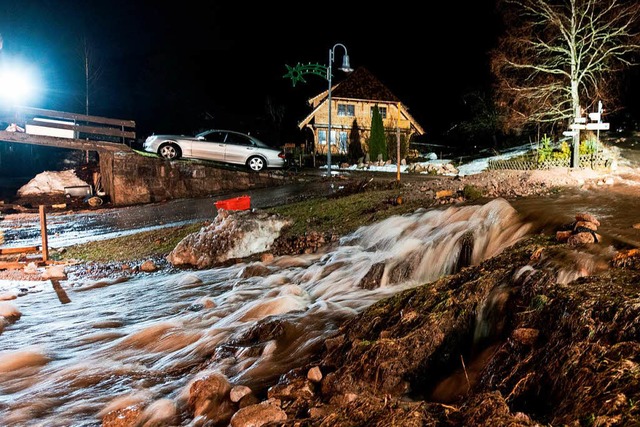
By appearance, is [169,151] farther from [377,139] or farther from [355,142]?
[355,142]

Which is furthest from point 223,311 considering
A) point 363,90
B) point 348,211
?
point 363,90

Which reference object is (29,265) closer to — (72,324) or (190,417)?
(72,324)

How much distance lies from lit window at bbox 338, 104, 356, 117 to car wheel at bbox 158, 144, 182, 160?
20203 millimetres

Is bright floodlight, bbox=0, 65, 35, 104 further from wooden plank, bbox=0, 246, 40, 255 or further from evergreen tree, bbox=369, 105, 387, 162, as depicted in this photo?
evergreen tree, bbox=369, 105, 387, 162

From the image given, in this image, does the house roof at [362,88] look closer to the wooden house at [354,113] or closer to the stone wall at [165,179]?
the wooden house at [354,113]

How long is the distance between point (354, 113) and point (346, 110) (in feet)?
2.57

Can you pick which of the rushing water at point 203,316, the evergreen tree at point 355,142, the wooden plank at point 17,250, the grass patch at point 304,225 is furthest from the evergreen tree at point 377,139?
the wooden plank at point 17,250

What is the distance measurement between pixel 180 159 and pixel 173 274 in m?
12.6

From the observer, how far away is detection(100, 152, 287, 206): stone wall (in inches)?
748

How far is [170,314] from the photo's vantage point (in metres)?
6.82

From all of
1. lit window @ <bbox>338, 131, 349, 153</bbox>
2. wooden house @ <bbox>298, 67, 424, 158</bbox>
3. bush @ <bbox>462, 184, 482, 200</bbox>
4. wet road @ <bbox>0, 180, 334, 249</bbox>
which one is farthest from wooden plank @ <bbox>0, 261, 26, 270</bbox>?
lit window @ <bbox>338, 131, 349, 153</bbox>

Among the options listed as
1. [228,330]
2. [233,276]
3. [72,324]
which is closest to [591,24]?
[233,276]

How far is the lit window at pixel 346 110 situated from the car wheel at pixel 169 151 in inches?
795

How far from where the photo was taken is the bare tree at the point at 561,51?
18.7 m
